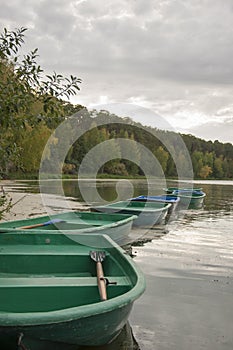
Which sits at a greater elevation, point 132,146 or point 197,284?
point 132,146

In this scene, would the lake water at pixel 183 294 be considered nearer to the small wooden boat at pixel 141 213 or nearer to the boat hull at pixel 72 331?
the small wooden boat at pixel 141 213

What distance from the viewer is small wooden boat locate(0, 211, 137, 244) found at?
9305mm

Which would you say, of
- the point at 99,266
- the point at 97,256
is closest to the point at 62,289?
the point at 99,266

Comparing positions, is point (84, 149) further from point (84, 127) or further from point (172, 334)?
point (172, 334)

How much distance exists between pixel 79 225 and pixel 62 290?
456 cm

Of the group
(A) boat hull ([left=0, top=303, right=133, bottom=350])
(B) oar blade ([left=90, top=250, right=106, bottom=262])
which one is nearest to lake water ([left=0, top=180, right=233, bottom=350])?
(A) boat hull ([left=0, top=303, right=133, bottom=350])

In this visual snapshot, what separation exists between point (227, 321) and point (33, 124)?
418cm

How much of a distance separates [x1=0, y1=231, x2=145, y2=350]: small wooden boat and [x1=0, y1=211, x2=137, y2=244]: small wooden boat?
0.83 metres

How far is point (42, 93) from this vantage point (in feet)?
16.1

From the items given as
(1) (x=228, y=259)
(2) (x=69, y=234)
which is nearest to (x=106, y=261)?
(2) (x=69, y=234)

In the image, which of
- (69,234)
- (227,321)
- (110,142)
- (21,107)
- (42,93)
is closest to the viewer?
(21,107)

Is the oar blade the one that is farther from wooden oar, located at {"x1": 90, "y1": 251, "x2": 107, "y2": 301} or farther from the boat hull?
the boat hull

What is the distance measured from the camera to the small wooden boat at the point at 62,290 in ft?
12.2

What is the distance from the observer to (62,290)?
5.12 metres
